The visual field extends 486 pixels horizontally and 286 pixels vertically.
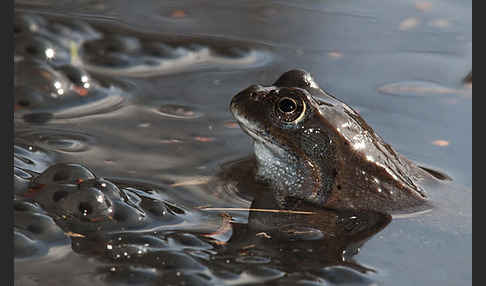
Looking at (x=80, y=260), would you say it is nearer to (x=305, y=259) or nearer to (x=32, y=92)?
(x=305, y=259)

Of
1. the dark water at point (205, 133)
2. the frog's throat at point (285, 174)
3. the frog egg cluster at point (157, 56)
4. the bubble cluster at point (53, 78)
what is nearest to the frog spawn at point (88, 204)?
the dark water at point (205, 133)

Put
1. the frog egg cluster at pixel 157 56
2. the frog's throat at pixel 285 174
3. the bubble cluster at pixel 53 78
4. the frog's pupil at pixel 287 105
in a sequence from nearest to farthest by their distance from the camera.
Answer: the frog's pupil at pixel 287 105
the frog's throat at pixel 285 174
the bubble cluster at pixel 53 78
the frog egg cluster at pixel 157 56

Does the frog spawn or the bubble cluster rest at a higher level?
the bubble cluster

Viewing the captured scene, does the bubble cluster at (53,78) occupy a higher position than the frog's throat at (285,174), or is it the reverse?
the bubble cluster at (53,78)

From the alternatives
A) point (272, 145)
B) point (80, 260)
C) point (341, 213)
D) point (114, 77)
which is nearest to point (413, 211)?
point (341, 213)

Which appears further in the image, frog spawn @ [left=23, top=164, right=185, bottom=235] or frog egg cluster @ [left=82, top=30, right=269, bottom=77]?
frog egg cluster @ [left=82, top=30, right=269, bottom=77]

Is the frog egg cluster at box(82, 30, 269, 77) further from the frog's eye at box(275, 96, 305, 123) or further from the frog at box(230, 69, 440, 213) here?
the frog's eye at box(275, 96, 305, 123)

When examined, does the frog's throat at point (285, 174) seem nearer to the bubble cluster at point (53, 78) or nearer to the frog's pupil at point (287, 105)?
the frog's pupil at point (287, 105)

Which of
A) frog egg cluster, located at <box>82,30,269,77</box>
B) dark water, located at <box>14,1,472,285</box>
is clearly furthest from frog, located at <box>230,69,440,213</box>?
frog egg cluster, located at <box>82,30,269,77</box>

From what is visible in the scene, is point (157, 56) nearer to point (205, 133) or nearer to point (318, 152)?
point (205, 133)
